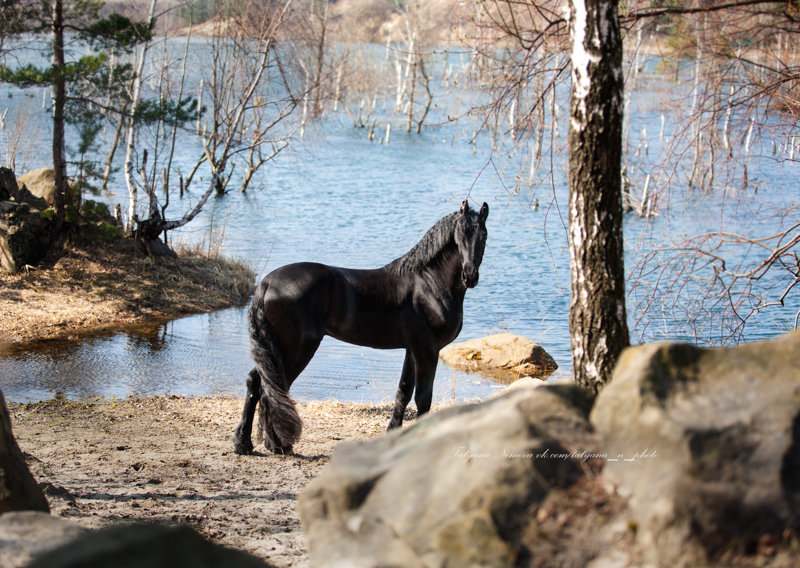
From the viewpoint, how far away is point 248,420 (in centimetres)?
654

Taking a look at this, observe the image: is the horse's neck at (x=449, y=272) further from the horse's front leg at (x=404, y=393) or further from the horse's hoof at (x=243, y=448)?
the horse's hoof at (x=243, y=448)

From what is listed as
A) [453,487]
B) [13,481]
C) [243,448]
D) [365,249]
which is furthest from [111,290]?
[453,487]

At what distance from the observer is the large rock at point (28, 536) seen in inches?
110

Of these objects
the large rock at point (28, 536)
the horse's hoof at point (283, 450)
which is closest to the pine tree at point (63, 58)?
the horse's hoof at point (283, 450)

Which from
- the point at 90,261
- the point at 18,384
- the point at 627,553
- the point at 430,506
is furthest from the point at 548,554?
the point at 90,261

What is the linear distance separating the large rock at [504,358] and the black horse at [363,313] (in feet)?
16.9

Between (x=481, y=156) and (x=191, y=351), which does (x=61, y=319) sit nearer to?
(x=191, y=351)

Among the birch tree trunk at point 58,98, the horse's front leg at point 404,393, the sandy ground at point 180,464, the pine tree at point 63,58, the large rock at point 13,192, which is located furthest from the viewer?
the large rock at point 13,192

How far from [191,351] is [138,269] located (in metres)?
4.04

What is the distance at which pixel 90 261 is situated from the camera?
1540 cm

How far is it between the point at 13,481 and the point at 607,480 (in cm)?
296

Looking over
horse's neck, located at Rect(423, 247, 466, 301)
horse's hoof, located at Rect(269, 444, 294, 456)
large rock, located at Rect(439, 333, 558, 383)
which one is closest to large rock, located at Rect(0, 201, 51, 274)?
large rock, located at Rect(439, 333, 558, 383)

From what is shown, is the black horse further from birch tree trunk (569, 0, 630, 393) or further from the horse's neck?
birch tree trunk (569, 0, 630, 393)

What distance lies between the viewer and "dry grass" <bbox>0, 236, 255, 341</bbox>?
1310 centimetres
